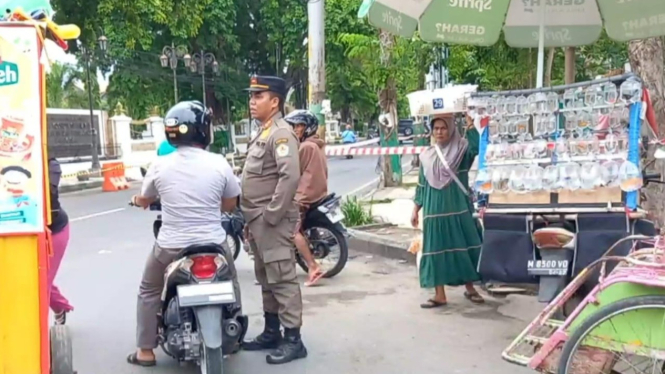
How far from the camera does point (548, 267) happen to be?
4.47 m

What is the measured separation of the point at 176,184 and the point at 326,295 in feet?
9.45

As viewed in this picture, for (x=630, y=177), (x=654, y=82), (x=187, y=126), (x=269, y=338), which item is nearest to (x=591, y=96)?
(x=630, y=177)

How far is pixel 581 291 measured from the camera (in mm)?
4293

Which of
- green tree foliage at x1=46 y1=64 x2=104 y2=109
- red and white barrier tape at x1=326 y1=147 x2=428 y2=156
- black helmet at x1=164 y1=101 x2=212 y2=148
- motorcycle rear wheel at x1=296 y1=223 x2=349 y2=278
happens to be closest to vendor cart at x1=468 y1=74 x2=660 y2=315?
black helmet at x1=164 y1=101 x2=212 y2=148

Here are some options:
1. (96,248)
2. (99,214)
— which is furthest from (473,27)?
(99,214)

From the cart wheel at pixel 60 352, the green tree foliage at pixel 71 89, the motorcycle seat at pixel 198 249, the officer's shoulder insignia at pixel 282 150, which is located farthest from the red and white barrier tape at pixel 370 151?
the green tree foliage at pixel 71 89

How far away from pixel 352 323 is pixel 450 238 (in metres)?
1.07

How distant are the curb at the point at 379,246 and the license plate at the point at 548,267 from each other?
392 cm

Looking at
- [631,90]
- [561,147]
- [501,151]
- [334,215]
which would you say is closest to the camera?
[631,90]

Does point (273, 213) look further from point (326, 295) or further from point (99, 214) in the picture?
point (99, 214)

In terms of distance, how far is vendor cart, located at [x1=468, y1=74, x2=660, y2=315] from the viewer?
4.38 m

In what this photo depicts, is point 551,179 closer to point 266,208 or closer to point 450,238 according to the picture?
point 450,238

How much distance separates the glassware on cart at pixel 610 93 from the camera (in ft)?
14.4

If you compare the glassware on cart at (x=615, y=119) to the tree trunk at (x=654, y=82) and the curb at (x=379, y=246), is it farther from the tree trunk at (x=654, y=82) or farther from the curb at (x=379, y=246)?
the curb at (x=379, y=246)
